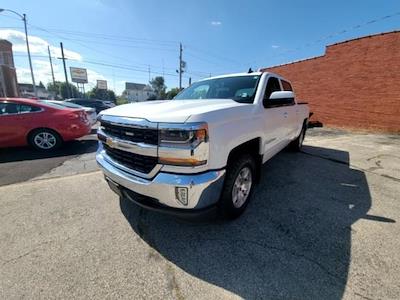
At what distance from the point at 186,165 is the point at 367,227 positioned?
237 centimetres

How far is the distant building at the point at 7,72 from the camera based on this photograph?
28.3 metres

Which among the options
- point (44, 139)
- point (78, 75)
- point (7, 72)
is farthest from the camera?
point (78, 75)

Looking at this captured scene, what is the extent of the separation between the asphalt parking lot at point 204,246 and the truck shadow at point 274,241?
10 mm

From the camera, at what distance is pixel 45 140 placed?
6055 millimetres

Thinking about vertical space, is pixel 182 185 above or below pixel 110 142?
below

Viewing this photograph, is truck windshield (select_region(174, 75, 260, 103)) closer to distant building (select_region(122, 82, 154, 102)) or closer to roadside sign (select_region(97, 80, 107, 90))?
roadside sign (select_region(97, 80, 107, 90))

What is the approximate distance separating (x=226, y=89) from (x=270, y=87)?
2.35 ft

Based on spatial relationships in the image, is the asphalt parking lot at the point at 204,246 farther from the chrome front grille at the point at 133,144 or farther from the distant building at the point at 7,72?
the distant building at the point at 7,72

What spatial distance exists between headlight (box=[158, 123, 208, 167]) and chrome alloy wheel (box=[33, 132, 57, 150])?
552 cm

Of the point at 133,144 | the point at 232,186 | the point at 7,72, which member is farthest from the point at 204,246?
the point at 7,72

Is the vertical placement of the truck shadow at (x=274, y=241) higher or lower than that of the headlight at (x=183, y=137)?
lower

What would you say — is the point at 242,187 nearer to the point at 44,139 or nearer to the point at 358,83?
the point at 44,139

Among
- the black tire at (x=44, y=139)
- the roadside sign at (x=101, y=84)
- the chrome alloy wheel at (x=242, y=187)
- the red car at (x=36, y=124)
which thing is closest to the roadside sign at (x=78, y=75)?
the roadside sign at (x=101, y=84)

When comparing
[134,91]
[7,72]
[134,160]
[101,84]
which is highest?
[101,84]
